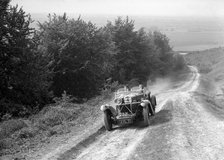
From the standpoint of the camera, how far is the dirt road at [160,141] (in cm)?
1138

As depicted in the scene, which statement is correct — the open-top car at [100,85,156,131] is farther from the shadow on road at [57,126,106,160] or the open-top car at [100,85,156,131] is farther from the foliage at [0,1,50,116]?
the foliage at [0,1,50,116]

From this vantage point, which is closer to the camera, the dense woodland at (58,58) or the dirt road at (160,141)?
the dirt road at (160,141)

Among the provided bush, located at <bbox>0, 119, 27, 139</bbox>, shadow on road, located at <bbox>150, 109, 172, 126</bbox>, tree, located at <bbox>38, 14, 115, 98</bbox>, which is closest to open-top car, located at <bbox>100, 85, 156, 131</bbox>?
shadow on road, located at <bbox>150, 109, 172, 126</bbox>

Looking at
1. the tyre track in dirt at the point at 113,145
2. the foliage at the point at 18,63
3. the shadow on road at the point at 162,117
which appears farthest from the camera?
the foliage at the point at 18,63

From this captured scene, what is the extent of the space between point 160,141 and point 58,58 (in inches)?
821

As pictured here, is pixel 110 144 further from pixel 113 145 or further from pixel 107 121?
pixel 107 121

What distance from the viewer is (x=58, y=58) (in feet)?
104

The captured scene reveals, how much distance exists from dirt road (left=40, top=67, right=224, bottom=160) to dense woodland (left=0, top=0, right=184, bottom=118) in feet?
30.3

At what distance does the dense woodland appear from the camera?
22984 mm

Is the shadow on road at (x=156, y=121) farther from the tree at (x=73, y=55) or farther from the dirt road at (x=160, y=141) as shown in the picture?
the tree at (x=73, y=55)

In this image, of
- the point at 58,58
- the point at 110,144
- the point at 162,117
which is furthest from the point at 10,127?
the point at 58,58

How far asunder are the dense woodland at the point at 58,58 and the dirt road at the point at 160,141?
923cm

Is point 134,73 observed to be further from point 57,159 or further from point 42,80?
point 57,159

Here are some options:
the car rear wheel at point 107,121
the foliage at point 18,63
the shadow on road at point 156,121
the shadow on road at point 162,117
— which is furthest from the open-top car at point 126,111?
the foliage at point 18,63
